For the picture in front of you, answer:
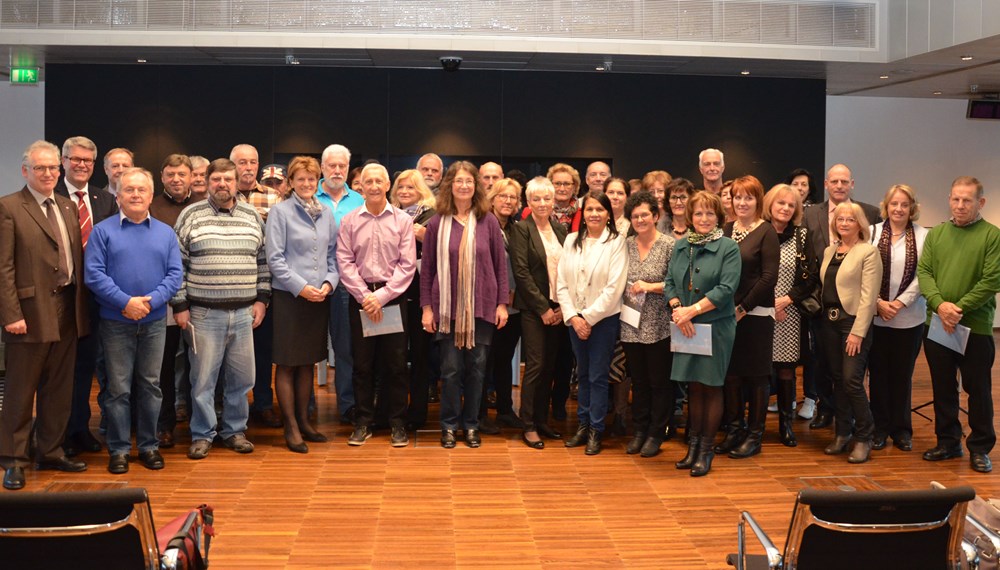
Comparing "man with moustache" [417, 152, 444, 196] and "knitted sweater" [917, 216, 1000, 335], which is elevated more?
"man with moustache" [417, 152, 444, 196]

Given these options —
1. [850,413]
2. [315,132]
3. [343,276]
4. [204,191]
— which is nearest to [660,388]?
[850,413]

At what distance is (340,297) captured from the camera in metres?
6.39

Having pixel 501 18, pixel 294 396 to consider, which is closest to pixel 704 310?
pixel 294 396

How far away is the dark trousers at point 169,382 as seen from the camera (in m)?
5.87

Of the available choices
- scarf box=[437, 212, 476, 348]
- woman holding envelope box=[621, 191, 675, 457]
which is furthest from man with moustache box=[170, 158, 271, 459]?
woman holding envelope box=[621, 191, 675, 457]

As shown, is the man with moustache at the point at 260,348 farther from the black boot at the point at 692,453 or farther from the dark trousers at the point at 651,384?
the black boot at the point at 692,453

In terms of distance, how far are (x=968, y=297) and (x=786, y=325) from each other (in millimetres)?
1025

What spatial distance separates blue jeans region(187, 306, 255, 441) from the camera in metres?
5.53

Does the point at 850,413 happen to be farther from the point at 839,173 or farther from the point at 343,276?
the point at 343,276

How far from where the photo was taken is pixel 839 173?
669 centimetres

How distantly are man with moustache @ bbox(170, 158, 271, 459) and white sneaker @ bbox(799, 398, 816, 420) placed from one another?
12.6 ft

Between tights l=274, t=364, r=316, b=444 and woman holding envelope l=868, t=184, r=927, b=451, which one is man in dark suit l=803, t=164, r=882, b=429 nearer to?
woman holding envelope l=868, t=184, r=927, b=451

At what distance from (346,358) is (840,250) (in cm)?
326

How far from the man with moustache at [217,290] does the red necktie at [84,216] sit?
1.58 ft
